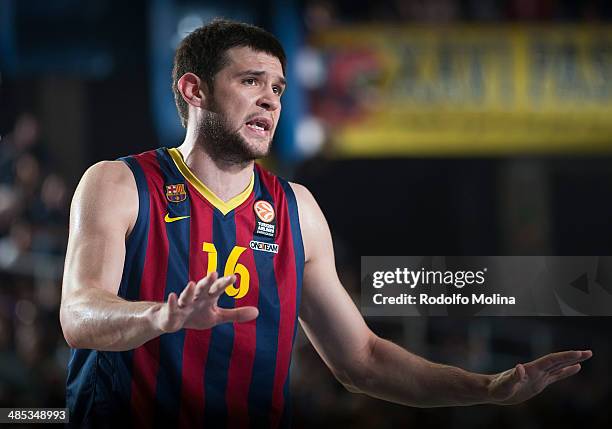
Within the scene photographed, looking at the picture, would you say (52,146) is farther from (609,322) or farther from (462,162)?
(609,322)

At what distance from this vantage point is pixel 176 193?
8.82ft

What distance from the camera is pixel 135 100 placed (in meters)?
9.20

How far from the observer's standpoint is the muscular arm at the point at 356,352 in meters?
2.70

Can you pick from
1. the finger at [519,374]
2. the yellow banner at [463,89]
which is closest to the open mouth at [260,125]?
the finger at [519,374]

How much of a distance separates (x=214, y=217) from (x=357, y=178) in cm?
793

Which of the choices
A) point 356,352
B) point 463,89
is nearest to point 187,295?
point 356,352

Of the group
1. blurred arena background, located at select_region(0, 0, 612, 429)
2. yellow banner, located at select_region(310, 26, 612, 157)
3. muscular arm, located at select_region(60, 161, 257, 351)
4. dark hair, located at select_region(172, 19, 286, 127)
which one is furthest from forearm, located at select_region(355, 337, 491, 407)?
yellow banner, located at select_region(310, 26, 612, 157)

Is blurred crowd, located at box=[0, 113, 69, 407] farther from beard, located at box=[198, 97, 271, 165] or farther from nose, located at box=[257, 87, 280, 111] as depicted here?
nose, located at box=[257, 87, 280, 111]

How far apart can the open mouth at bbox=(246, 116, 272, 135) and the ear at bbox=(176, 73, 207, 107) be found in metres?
0.18

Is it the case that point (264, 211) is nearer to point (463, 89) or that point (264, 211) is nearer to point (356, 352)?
point (356, 352)

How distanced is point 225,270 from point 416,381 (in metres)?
0.67

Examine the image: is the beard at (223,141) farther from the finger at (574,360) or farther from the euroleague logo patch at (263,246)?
the finger at (574,360)

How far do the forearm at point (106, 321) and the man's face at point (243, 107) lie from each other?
2.22 ft

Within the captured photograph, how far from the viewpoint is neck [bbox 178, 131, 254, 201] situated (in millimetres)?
2760
